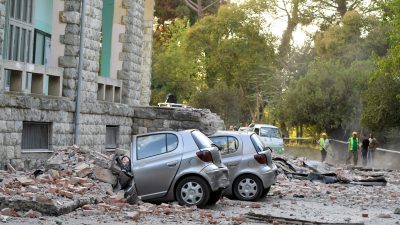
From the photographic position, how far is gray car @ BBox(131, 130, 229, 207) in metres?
18.4

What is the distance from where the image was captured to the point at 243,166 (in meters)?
21.5

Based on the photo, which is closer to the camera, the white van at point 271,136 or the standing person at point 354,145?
the standing person at point 354,145

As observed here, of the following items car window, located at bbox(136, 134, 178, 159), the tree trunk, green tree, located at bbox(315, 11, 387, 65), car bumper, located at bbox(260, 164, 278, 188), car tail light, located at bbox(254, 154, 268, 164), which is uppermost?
the tree trunk

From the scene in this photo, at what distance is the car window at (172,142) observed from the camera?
1859 cm

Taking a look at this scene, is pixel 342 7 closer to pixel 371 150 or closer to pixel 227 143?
pixel 371 150

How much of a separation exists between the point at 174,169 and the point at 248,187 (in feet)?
11.8

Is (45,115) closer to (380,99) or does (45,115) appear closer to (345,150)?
(380,99)

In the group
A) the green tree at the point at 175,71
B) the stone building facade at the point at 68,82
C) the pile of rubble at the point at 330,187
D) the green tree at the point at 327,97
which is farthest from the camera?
the green tree at the point at 175,71

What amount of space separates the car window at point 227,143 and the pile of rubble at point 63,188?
243 cm

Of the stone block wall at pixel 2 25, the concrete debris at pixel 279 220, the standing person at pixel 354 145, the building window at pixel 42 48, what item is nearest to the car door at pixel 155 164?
the concrete debris at pixel 279 220

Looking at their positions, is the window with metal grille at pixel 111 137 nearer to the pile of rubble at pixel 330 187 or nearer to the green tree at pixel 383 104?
the pile of rubble at pixel 330 187

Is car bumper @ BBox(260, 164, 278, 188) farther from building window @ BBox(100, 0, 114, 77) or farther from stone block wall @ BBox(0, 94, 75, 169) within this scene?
building window @ BBox(100, 0, 114, 77)

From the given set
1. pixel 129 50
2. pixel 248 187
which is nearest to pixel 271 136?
pixel 129 50

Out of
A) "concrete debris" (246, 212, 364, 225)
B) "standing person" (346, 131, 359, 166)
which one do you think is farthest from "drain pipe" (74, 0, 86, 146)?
"standing person" (346, 131, 359, 166)
